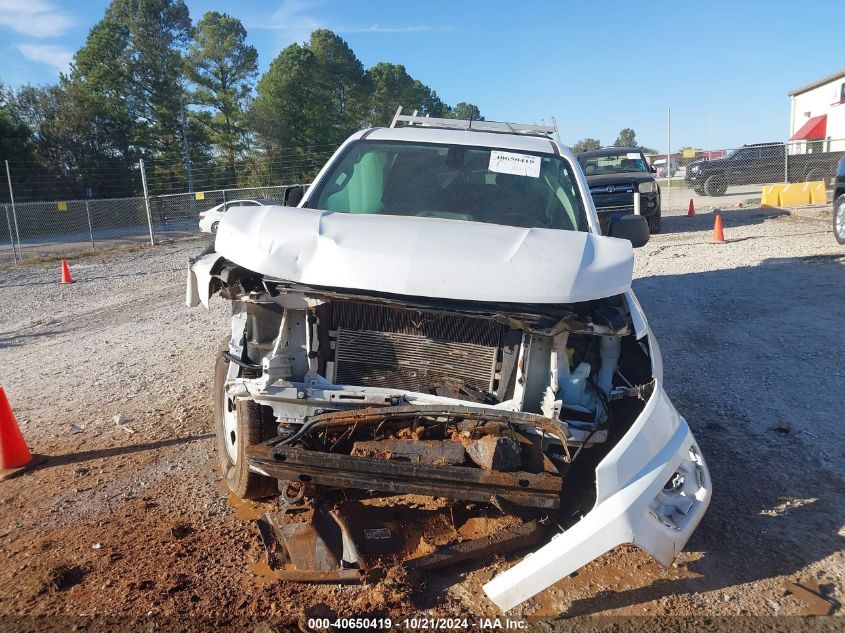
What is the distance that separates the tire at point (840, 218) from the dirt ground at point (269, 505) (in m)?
3.89

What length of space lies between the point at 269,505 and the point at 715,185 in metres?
25.4

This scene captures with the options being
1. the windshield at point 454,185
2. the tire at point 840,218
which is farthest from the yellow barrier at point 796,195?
the windshield at point 454,185

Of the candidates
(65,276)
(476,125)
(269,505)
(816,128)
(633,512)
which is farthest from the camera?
(816,128)

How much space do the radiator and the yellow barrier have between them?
20174mm

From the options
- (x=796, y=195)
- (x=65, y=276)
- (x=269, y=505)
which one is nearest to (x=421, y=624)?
(x=269, y=505)

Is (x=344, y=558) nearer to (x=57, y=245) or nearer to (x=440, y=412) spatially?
(x=440, y=412)

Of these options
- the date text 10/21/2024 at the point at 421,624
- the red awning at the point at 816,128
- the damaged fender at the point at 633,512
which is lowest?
the date text 10/21/2024 at the point at 421,624

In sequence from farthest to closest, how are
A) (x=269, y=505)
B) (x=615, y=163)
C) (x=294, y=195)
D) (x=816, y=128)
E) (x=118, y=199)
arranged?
(x=816, y=128)
(x=118, y=199)
(x=615, y=163)
(x=294, y=195)
(x=269, y=505)

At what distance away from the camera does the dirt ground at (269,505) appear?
288 centimetres

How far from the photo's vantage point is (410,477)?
2854 millimetres

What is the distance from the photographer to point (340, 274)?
3.07 metres

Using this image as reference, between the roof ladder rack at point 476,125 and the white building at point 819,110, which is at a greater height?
the white building at point 819,110

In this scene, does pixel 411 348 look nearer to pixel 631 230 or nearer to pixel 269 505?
pixel 269 505

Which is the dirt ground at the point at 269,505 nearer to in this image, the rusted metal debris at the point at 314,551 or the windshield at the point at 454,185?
A: the rusted metal debris at the point at 314,551
